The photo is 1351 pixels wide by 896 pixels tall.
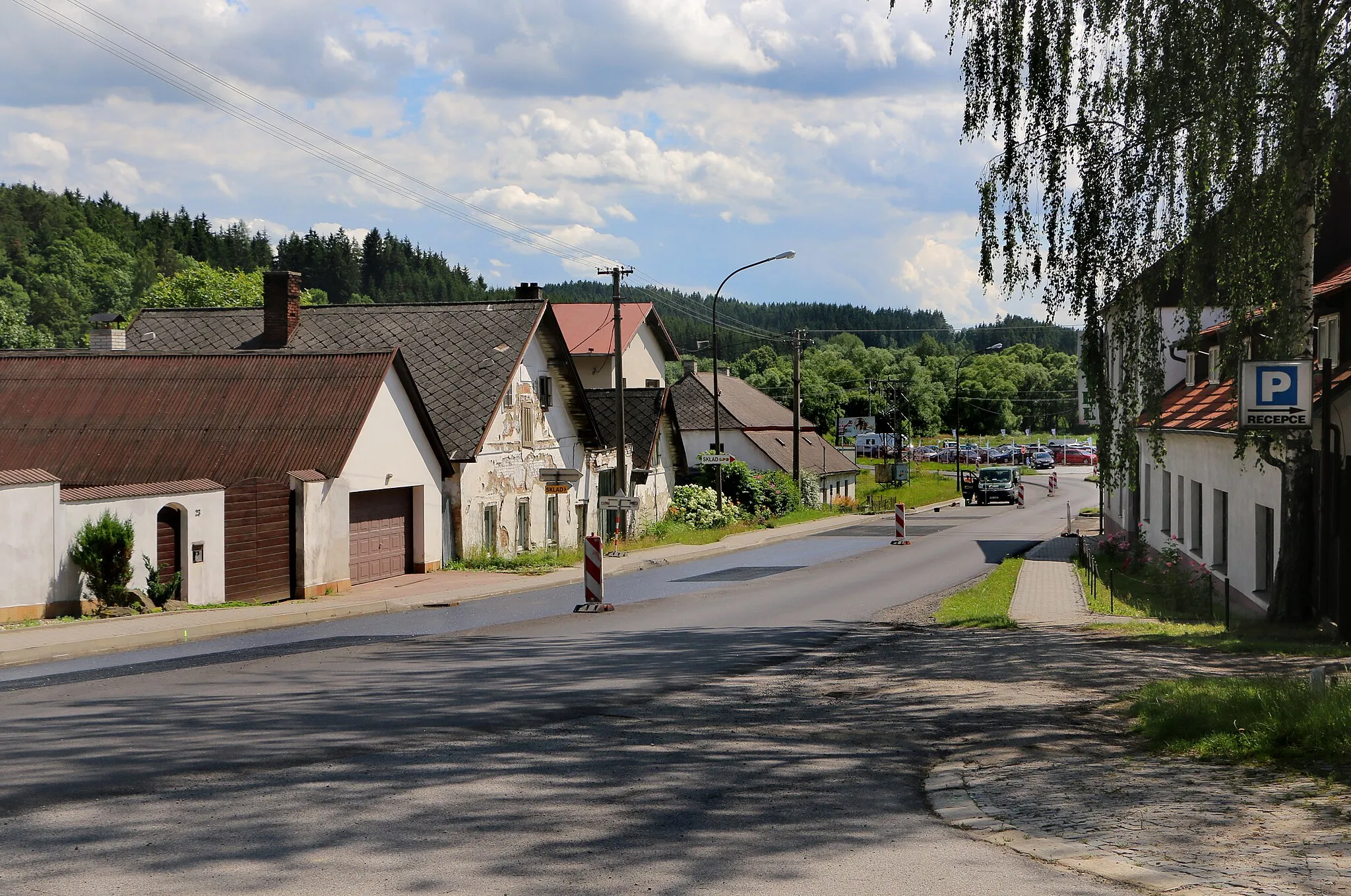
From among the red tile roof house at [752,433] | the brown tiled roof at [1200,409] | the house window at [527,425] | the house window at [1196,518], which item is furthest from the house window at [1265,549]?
the red tile roof house at [752,433]

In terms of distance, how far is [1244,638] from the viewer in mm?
15312

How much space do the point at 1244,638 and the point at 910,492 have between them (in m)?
68.3

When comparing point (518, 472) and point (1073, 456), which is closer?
point (518, 472)

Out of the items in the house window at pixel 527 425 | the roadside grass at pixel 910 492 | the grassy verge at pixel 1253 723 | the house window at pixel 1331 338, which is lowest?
the roadside grass at pixel 910 492

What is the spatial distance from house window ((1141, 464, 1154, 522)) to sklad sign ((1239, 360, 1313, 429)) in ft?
63.7

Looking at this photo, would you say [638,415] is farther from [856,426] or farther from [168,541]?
[856,426]

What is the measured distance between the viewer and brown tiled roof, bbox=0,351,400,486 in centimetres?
2527

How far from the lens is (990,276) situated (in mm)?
16391

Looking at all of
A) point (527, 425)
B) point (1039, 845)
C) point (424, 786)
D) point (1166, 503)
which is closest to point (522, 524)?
point (527, 425)

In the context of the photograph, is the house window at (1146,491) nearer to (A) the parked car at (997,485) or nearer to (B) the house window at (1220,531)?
(B) the house window at (1220,531)

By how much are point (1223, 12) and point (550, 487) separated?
25.6 m

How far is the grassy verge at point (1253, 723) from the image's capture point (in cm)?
795

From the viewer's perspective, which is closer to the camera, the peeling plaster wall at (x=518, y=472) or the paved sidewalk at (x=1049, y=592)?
the paved sidewalk at (x=1049, y=592)

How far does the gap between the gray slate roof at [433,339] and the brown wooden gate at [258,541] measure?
7950mm
